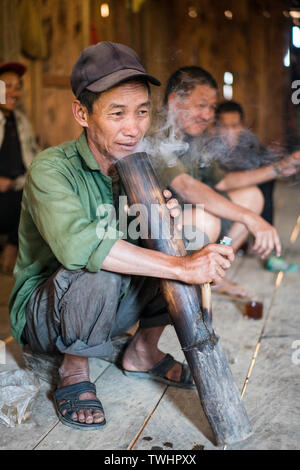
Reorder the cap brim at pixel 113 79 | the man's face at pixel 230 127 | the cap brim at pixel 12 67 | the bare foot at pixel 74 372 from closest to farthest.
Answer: the cap brim at pixel 113 79 → the bare foot at pixel 74 372 → the man's face at pixel 230 127 → the cap brim at pixel 12 67

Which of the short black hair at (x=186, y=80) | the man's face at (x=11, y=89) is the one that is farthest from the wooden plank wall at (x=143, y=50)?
the man's face at (x=11, y=89)

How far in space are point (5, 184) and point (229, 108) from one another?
1534 mm

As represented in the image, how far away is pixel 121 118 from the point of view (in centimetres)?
173

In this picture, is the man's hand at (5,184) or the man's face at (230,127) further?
the man's hand at (5,184)

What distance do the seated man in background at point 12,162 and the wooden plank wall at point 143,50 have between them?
317 millimetres

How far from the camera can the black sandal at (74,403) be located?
5.48ft

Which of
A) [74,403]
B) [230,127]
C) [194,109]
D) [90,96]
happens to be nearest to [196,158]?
[194,109]

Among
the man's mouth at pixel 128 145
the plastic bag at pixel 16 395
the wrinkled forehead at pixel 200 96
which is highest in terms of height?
the wrinkled forehead at pixel 200 96

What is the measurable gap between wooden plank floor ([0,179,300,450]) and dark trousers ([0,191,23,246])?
106 cm

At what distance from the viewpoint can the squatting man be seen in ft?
5.24

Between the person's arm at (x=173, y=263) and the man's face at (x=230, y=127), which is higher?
the man's face at (x=230, y=127)

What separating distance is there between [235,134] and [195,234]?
3.46 ft

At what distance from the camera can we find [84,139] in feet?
6.07

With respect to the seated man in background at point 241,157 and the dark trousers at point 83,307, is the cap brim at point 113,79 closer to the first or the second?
the dark trousers at point 83,307
